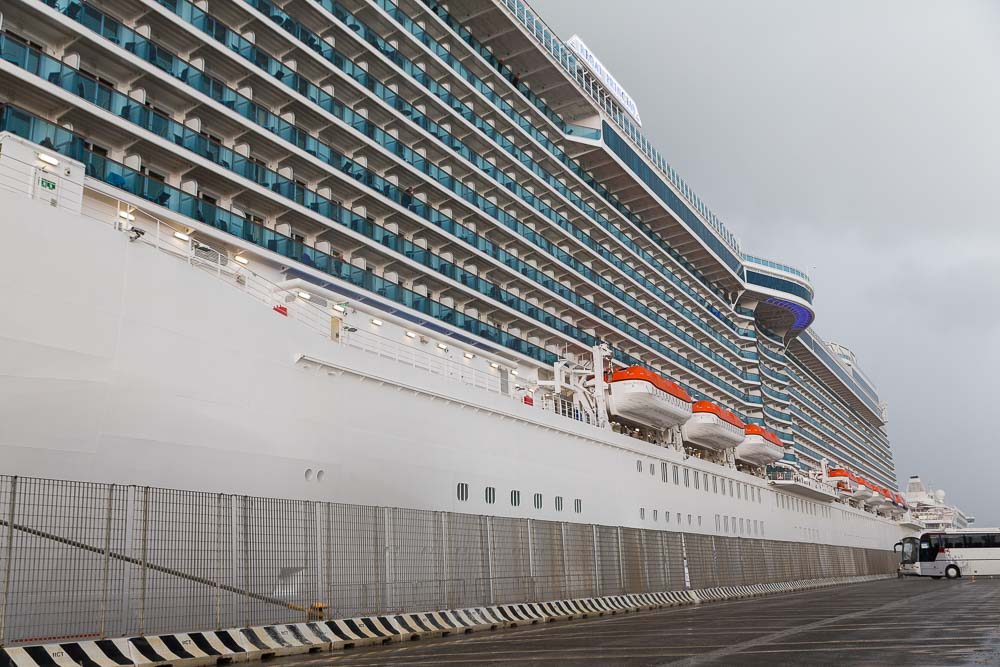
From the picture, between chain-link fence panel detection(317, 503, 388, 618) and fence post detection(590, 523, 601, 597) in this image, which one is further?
fence post detection(590, 523, 601, 597)

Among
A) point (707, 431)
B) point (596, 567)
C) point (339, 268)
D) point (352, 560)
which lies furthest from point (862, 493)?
point (352, 560)

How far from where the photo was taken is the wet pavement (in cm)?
959

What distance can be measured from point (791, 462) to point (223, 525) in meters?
55.3

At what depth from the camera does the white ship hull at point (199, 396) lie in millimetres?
11586

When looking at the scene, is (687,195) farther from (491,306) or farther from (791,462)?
(491,306)

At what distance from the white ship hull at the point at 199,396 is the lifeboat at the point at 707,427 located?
1721 cm

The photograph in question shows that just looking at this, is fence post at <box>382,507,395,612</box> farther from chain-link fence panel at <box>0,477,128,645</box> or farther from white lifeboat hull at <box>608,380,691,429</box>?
white lifeboat hull at <box>608,380,691,429</box>

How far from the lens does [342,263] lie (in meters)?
21.4

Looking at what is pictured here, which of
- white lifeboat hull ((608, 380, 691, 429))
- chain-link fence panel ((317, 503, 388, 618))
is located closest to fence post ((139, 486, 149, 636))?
chain-link fence panel ((317, 503, 388, 618))

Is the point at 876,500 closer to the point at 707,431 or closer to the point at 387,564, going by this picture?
the point at 707,431

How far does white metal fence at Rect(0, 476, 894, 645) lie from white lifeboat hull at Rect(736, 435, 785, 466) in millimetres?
27810

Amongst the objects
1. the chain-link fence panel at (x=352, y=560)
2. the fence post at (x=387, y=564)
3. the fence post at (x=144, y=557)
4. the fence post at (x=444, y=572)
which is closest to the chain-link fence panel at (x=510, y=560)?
the fence post at (x=444, y=572)

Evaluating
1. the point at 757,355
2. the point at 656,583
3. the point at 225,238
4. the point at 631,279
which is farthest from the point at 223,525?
the point at 757,355

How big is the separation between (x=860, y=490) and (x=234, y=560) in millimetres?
69571
